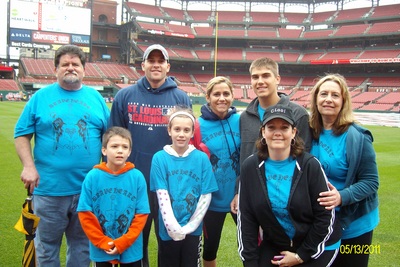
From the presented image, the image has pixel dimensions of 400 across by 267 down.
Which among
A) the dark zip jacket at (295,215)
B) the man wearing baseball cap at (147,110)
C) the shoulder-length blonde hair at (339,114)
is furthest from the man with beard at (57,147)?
the shoulder-length blonde hair at (339,114)

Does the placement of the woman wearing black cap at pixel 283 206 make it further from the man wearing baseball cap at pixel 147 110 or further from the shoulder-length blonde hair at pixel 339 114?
the man wearing baseball cap at pixel 147 110

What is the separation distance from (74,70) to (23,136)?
811 millimetres

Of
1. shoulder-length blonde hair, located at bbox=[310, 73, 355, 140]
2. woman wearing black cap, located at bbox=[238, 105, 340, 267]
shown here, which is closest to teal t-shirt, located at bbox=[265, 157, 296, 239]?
woman wearing black cap, located at bbox=[238, 105, 340, 267]

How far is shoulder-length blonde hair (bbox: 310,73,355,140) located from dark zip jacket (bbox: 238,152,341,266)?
0.45m

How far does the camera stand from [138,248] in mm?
3160

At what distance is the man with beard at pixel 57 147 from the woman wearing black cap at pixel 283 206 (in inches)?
66.5

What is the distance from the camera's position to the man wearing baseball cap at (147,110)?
371cm

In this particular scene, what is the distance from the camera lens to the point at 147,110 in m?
3.73

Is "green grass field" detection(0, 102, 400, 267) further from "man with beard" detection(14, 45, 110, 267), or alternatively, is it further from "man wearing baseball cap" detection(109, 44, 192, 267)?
"man wearing baseball cap" detection(109, 44, 192, 267)

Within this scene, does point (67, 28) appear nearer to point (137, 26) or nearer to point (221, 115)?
point (137, 26)

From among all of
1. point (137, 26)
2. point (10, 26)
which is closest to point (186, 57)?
point (137, 26)

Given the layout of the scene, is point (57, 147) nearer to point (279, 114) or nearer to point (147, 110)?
point (147, 110)
